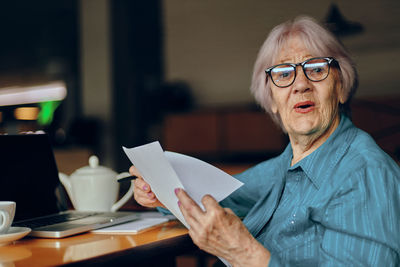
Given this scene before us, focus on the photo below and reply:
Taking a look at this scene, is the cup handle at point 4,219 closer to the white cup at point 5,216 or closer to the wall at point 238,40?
the white cup at point 5,216

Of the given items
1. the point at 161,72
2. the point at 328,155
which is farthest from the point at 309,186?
the point at 161,72

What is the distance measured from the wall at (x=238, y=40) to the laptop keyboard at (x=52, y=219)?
12.0 feet

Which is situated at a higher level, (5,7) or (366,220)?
(5,7)

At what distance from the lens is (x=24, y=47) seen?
7254 mm

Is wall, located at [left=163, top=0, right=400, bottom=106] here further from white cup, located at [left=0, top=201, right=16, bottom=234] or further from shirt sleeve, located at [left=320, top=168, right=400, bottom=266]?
white cup, located at [left=0, top=201, right=16, bottom=234]

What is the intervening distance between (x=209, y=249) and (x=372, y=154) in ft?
1.54

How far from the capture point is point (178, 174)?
1.07m

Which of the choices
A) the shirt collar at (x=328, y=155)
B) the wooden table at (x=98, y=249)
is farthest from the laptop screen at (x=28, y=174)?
the shirt collar at (x=328, y=155)

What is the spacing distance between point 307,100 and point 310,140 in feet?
0.41

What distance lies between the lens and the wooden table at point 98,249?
2.91ft

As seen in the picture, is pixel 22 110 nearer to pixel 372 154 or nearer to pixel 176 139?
pixel 176 139

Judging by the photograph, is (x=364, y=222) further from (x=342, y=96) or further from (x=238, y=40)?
(x=238, y=40)

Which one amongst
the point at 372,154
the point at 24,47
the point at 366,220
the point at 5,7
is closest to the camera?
the point at 366,220

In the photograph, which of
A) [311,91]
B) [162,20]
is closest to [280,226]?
[311,91]
